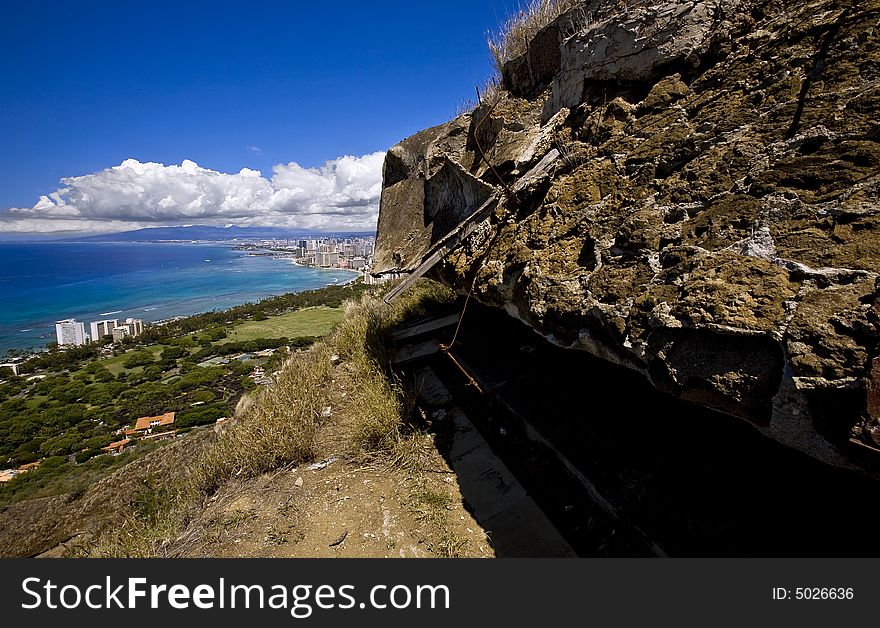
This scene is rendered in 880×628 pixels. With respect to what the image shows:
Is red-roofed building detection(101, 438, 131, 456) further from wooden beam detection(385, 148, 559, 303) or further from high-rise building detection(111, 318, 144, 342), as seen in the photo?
high-rise building detection(111, 318, 144, 342)

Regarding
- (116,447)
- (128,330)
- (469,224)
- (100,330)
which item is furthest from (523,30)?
(100,330)

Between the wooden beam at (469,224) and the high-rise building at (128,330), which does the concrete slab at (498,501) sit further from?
the high-rise building at (128,330)

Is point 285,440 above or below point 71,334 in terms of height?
above

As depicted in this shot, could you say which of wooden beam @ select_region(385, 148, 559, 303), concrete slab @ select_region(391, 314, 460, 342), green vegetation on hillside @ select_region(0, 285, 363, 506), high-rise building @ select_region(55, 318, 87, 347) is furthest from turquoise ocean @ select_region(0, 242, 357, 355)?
wooden beam @ select_region(385, 148, 559, 303)

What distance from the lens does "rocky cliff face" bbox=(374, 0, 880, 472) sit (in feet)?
4.17

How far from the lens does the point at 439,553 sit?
8.56ft

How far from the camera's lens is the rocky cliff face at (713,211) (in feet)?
4.17

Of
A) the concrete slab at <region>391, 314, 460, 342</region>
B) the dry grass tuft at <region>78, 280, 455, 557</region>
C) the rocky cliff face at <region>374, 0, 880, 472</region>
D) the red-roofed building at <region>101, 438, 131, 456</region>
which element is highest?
the rocky cliff face at <region>374, 0, 880, 472</region>

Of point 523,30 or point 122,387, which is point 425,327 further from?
point 122,387

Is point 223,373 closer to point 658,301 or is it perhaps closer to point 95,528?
point 95,528

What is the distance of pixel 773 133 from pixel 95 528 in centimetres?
621

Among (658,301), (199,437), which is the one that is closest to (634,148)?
(658,301)

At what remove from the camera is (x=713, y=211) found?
5.86ft

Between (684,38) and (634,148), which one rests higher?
(684,38)
